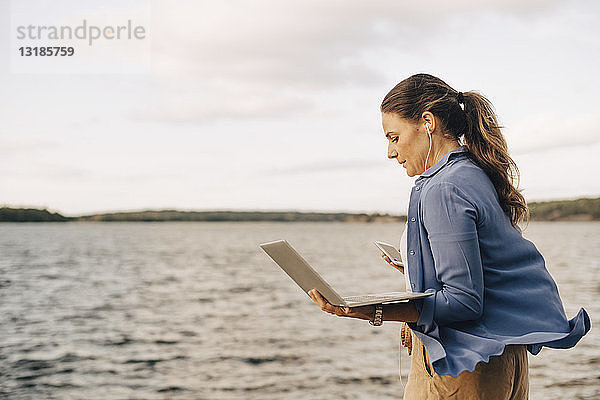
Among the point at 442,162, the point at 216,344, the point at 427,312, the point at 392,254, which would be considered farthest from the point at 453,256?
the point at 216,344

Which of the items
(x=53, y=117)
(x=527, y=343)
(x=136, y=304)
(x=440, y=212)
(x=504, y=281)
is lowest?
(x=136, y=304)

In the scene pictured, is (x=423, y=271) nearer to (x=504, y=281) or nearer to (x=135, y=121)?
(x=504, y=281)

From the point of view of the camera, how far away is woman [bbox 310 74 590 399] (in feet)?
6.82

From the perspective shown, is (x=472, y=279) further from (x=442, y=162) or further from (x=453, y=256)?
(x=442, y=162)

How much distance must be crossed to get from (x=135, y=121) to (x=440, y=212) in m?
75.0

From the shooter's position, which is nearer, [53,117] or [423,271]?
[423,271]

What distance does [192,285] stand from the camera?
87.5 feet

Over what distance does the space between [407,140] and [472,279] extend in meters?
0.46

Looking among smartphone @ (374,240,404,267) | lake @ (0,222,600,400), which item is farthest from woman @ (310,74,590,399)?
lake @ (0,222,600,400)

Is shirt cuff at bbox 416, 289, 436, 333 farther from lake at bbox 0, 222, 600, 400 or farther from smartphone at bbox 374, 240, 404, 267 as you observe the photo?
lake at bbox 0, 222, 600, 400

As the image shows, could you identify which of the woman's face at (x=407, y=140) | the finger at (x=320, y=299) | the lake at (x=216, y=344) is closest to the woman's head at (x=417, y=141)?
the woman's face at (x=407, y=140)

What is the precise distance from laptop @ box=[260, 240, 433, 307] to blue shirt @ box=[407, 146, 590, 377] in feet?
0.44

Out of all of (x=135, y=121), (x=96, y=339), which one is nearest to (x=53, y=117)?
(x=135, y=121)

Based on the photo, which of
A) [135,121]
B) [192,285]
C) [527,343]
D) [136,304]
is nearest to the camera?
[527,343]
